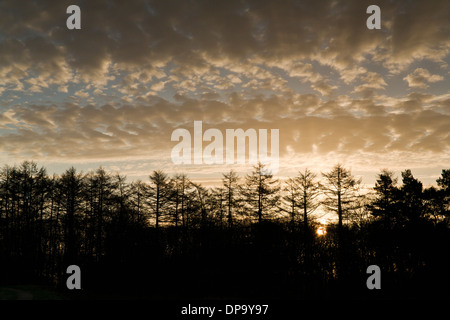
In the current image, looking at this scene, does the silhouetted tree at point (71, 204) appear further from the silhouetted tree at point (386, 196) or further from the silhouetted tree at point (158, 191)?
the silhouetted tree at point (386, 196)

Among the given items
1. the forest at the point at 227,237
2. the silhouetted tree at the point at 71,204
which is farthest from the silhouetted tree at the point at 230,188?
the silhouetted tree at the point at 71,204

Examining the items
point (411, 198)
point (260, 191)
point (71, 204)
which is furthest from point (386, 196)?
point (71, 204)

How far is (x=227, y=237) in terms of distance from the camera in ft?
110

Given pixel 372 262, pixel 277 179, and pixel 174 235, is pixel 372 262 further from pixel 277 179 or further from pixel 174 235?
pixel 174 235

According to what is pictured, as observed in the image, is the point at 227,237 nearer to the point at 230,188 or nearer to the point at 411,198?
the point at 230,188

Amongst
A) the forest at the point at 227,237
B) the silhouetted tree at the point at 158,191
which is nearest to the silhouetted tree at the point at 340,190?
the forest at the point at 227,237

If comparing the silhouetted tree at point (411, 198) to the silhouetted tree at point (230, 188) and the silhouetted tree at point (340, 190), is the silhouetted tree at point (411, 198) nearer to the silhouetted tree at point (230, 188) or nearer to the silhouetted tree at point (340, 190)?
the silhouetted tree at point (340, 190)

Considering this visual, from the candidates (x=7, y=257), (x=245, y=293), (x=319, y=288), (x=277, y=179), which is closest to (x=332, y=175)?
(x=277, y=179)

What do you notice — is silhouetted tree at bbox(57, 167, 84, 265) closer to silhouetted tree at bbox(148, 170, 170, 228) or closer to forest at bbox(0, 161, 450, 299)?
forest at bbox(0, 161, 450, 299)

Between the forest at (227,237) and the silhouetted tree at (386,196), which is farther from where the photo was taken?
the silhouetted tree at (386,196)

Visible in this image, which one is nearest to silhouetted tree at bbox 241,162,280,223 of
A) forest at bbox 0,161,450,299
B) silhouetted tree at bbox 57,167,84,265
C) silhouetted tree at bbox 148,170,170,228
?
forest at bbox 0,161,450,299

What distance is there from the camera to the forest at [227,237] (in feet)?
78.5

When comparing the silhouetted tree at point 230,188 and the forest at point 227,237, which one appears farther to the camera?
the silhouetted tree at point 230,188

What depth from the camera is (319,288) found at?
23359 millimetres
